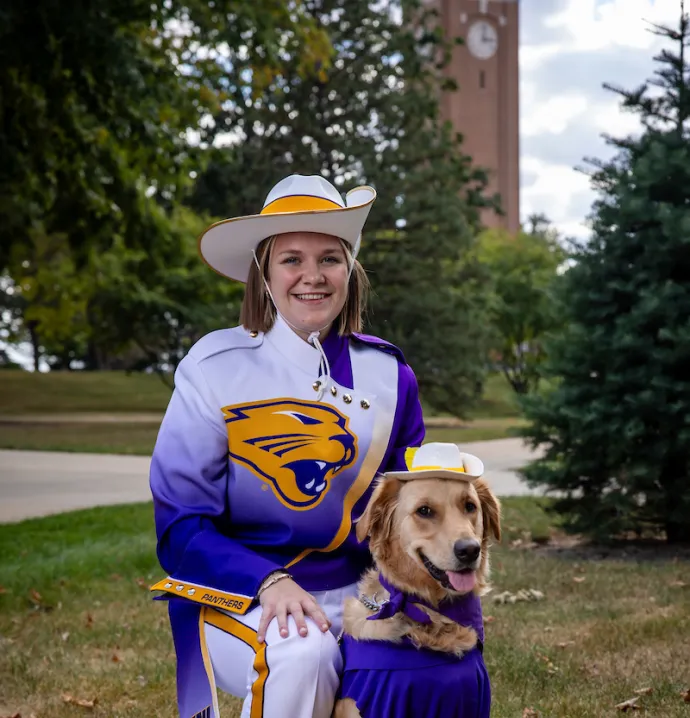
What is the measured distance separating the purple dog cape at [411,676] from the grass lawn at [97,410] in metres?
15.7

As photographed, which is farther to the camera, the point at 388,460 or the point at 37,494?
the point at 37,494

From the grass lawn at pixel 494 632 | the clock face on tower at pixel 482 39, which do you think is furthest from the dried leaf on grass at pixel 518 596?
the clock face on tower at pixel 482 39

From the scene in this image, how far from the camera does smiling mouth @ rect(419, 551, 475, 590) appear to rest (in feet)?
8.23

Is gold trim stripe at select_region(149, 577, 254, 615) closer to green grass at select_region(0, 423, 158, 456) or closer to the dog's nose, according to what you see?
the dog's nose

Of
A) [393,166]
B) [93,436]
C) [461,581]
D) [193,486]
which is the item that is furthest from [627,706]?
[93,436]

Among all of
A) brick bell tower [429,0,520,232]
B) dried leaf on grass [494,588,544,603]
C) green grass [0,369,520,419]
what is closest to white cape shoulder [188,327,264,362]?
dried leaf on grass [494,588,544,603]

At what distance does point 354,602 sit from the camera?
2807 mm

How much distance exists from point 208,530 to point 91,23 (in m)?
6.49

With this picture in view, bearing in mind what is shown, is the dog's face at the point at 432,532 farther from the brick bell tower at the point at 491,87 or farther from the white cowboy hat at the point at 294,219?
the brick bell tower at the point at 491,87

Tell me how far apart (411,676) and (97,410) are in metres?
34.6

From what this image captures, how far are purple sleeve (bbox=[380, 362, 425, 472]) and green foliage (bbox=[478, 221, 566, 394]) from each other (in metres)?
30.8

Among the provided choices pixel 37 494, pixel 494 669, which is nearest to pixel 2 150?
pixel 37 494

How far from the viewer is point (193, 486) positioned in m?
2.93

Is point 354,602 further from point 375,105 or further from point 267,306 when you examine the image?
point 375,105
